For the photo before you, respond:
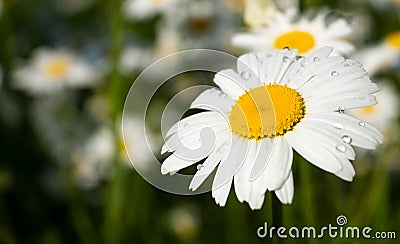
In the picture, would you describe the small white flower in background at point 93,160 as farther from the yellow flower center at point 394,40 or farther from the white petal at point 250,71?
the white petal at point 250,71

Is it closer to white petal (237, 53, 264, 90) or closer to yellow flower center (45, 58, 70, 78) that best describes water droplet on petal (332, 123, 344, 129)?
white petal (237, 53, 264, 90)

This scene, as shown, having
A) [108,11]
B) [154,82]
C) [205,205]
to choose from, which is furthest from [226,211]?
[108,11]

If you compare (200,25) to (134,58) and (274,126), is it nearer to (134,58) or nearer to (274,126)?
(134,58)

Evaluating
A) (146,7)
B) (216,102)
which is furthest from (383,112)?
(216,102)

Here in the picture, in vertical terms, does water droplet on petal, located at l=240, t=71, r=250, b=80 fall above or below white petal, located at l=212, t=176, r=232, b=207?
above

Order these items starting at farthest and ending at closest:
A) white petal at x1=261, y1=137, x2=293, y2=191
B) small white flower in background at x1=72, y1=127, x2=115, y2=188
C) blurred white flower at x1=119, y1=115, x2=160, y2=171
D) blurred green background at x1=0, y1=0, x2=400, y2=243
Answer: small white flower in background at x1=72, y1=127, x2=115, y2=188, blurred white flower at x1=119, y1=115, x2=160, y2=171, blurred green background at x1=0, y1=0, x2=400, y2=243, white petal at x1=261, y1=137, x2=293, y2=191

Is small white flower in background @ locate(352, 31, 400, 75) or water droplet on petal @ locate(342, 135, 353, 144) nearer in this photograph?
water droplet on petal @ locate(342, 135, 353, 144)

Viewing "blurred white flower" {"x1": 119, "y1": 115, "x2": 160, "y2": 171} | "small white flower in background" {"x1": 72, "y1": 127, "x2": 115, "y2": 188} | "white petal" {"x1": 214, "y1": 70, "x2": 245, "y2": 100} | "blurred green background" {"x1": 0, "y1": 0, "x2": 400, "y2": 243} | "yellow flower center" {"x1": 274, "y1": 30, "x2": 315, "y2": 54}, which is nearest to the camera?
"white petal" {"x1": 214, "y1": 70, "x2": 245, "y2": 100}

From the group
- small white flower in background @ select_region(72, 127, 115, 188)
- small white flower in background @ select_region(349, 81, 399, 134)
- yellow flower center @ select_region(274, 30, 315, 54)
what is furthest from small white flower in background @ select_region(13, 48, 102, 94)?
yellow flower center @ select_region(274, 30, 315, 54)
